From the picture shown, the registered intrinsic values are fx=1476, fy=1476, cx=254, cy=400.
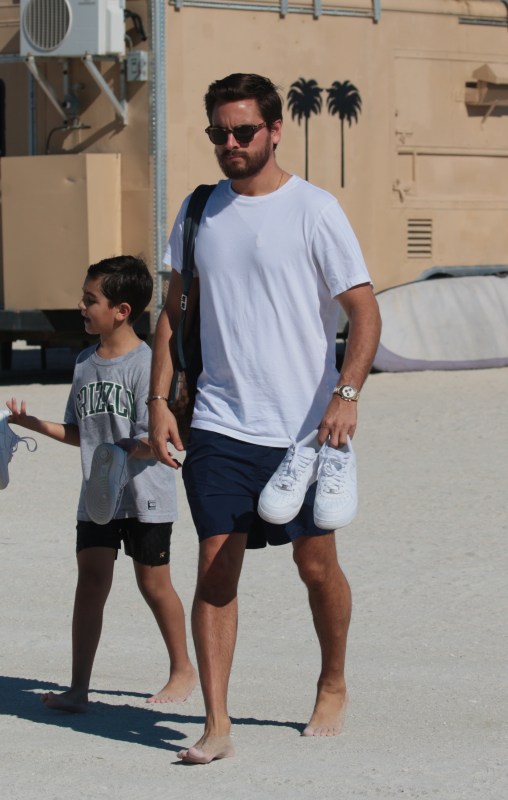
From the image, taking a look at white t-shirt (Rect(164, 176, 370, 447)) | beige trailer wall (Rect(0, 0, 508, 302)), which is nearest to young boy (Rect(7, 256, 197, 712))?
white t-shirt (Rect(164, 176, 370, 447))

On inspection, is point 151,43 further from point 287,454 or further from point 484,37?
point 287,454

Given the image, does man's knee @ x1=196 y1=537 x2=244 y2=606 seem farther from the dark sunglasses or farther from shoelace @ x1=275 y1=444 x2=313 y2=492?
the dark sunglasses

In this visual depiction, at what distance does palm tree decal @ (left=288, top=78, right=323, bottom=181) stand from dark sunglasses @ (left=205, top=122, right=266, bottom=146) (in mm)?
8990

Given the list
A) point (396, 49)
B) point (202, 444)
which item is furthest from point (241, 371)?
point (396, 49)

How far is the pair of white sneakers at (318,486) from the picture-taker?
3.86 meters

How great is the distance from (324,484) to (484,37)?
35.8 ft

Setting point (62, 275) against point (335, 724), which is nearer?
point (335, 724)

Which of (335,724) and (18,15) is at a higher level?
(18,15)

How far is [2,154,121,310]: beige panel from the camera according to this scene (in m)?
12.4

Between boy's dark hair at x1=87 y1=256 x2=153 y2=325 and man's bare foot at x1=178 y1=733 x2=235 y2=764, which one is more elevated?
boy's dark hair at x1=87 y1=256 x2=153 y2=325

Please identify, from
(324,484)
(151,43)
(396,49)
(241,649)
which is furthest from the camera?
(396,49)

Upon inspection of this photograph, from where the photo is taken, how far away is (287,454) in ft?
13.0

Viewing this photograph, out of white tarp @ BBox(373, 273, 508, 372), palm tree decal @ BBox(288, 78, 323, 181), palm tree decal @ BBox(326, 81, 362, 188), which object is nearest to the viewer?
palm tree decal @ BBox(288, 78, 323, 181)

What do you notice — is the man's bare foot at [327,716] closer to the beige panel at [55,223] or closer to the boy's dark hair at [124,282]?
the boy's dark hair at [124,282]
